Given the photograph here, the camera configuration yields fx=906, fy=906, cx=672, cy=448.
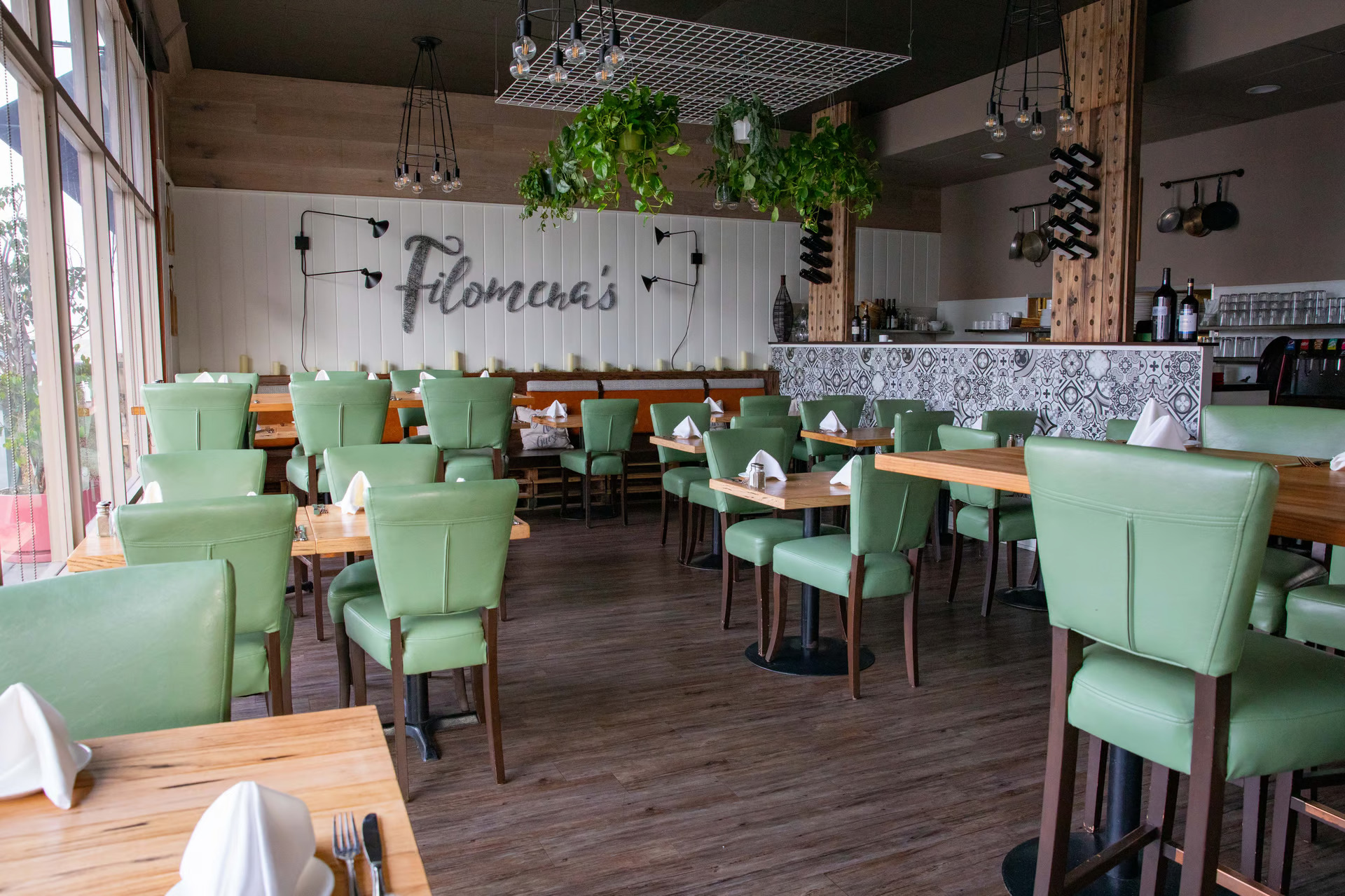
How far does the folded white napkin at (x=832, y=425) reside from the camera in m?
6.60

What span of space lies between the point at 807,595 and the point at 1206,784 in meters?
2.49

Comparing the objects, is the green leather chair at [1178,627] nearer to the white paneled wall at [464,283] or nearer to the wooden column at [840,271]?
the wooden column at [840,271]

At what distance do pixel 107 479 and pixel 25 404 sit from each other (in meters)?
1.79

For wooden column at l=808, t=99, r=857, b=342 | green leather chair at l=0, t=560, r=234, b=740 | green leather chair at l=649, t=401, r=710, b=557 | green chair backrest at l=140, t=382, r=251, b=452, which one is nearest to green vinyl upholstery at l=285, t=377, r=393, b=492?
green chair backrest at l=140, t=382, r=251, b=452

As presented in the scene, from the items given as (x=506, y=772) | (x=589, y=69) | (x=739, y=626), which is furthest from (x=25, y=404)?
(x=589, y=69)

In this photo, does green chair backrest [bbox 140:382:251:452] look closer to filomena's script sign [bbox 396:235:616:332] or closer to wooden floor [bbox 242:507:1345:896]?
wooden floor [bbox 242:507:1345:896]

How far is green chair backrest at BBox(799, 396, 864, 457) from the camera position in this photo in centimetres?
687

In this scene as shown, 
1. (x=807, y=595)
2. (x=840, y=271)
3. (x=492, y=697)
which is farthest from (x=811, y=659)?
(x=840, y=271)

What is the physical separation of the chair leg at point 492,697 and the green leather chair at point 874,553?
147 cm

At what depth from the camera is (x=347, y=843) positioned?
3.30ft

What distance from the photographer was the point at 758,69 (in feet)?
21.5

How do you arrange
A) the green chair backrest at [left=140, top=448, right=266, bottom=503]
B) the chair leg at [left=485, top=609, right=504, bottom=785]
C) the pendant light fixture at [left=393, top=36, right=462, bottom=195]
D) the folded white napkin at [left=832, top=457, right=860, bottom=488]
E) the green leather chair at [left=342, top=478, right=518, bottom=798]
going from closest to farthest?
the green leather chair at [left=342, top=478, right=518, bottom=798] < the chair leg at [left=485, top=609, right=504, bottom=785] < the green chair backrest at [left=140, top=448, right=266, bottom=503] < the folded white napkin at [left=832, top=457, right=860, bottom=488] < the pendant light fixture at [left=393, top=36, right=462, bottom=195]

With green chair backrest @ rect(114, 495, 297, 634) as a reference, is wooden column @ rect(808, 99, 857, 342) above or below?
above

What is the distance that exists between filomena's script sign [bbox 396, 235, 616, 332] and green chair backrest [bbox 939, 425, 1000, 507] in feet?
18.1
